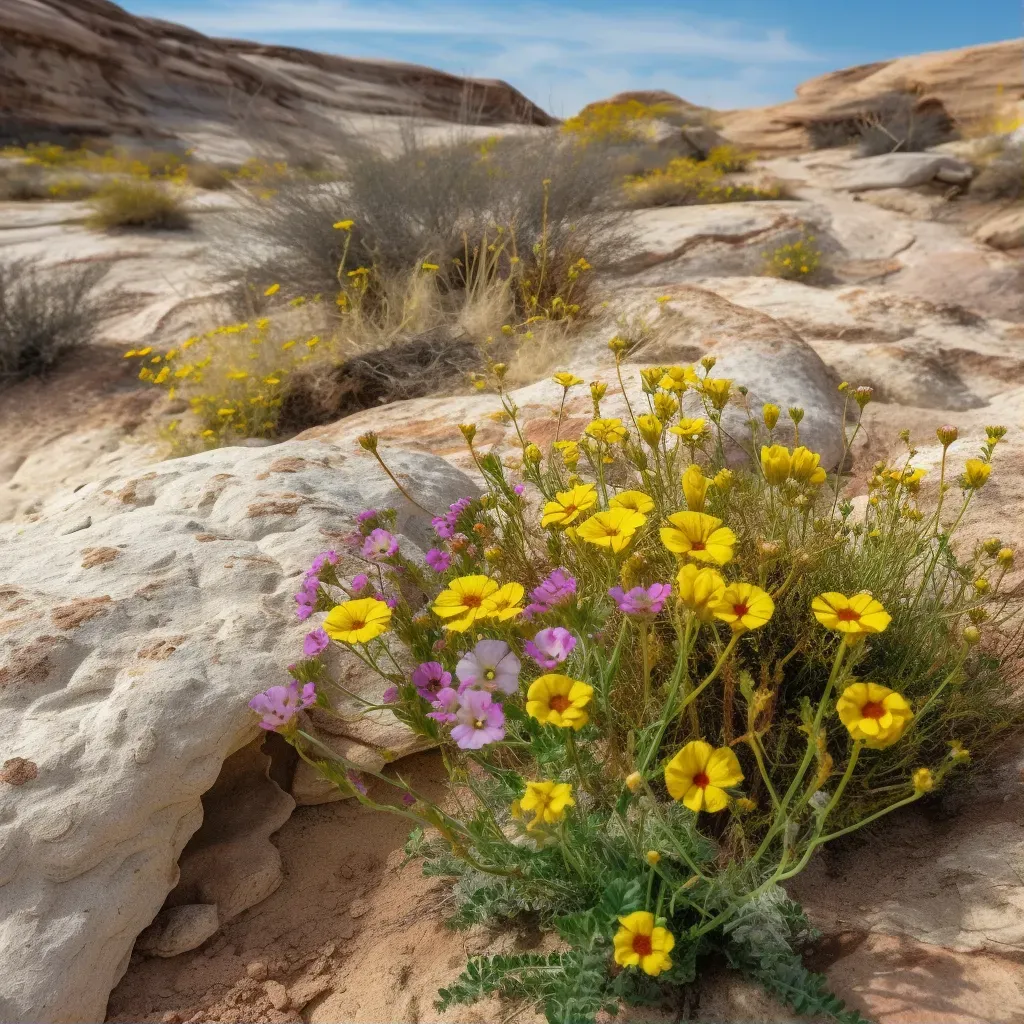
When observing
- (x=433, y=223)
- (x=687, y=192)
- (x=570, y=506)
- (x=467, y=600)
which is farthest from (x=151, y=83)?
(x=467, y=600)

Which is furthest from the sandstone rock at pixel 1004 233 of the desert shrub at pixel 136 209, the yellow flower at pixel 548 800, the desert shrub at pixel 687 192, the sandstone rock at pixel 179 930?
the desert shrub at pixel 136 209

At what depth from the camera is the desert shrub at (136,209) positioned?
9047mm

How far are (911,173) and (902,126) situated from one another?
5246 mm

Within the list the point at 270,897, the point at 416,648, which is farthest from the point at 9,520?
the point at 416,648

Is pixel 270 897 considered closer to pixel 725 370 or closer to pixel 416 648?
pixel 416 648

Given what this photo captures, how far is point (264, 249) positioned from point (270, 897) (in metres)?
6.44

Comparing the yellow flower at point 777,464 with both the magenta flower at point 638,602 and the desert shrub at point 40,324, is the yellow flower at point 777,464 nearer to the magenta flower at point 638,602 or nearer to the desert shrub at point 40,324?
the magenta flower at point 638,602

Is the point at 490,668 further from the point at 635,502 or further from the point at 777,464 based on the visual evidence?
the point at 777,464

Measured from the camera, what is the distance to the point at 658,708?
162 centimetres

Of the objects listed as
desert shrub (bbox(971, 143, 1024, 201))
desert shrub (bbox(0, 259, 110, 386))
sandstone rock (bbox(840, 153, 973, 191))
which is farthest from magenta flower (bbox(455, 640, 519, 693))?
sandstone rock (bbox(840, 153, 973, 191))

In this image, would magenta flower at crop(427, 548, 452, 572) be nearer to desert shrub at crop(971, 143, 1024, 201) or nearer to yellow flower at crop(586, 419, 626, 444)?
yellow flower at crop(586, 419, 626, 444)

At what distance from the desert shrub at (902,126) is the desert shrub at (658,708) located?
521 inches

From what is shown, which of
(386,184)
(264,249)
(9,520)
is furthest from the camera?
(264,249)

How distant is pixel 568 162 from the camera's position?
7.47m
